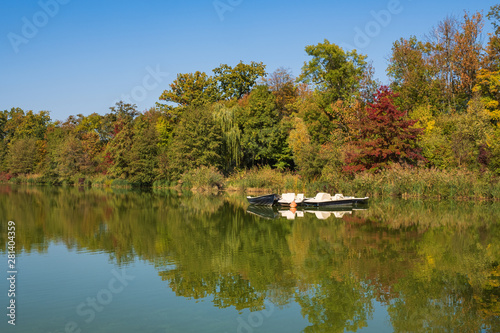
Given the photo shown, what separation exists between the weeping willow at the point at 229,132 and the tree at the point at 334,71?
369 inches

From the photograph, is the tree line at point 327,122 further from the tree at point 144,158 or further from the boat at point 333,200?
the boat at point 333,200

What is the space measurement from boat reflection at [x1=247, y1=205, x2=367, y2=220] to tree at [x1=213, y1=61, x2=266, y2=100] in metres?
34.8

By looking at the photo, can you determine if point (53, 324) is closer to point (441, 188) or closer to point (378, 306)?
point (378, 306)

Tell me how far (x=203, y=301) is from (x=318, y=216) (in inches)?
575

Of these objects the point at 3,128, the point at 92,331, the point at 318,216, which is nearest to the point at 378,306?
the point at 92,331

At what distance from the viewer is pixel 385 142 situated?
32.7 metres

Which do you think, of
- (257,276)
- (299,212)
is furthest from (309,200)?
(257,276)

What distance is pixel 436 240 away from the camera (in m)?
15.2

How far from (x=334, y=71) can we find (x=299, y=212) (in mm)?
22690

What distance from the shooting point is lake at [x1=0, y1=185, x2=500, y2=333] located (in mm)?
7707

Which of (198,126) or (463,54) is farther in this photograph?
(198,126)

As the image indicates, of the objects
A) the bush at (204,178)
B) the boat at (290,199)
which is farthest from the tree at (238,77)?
the boat at (290,199)

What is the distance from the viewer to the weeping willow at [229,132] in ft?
157

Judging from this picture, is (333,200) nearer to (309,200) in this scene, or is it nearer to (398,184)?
(309,200)
